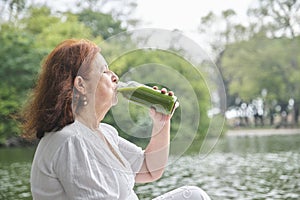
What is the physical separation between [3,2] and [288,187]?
50.2 ft

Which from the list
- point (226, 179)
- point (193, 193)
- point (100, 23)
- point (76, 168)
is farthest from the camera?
point (100, 23)

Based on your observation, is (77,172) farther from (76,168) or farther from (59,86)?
(59,86)

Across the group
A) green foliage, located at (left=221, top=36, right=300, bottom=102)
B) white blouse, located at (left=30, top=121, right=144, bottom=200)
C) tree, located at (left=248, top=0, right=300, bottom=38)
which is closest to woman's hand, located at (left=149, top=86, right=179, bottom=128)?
white blouse, located at (left=30, top=121, right=144, bottom=200)

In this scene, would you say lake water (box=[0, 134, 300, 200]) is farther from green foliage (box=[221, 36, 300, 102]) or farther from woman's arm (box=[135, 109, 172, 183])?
green foliage (box=[221, 36, 300, 102])

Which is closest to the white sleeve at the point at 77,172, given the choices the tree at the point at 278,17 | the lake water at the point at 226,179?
the lake water at the point at 226,179

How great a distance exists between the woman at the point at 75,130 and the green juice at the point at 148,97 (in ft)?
0.19

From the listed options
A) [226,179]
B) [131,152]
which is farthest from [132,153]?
[226,179]

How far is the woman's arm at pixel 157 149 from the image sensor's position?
1.61 m

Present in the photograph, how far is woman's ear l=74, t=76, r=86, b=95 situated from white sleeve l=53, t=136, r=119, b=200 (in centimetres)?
14

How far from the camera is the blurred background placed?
3906 mm

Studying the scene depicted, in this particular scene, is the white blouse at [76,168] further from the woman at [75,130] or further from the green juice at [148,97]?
the green juice at [148,97]

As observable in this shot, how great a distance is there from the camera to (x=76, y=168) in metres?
1.30

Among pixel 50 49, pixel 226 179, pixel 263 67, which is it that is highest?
pixel 50 49

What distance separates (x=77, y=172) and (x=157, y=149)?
0.37 meters
